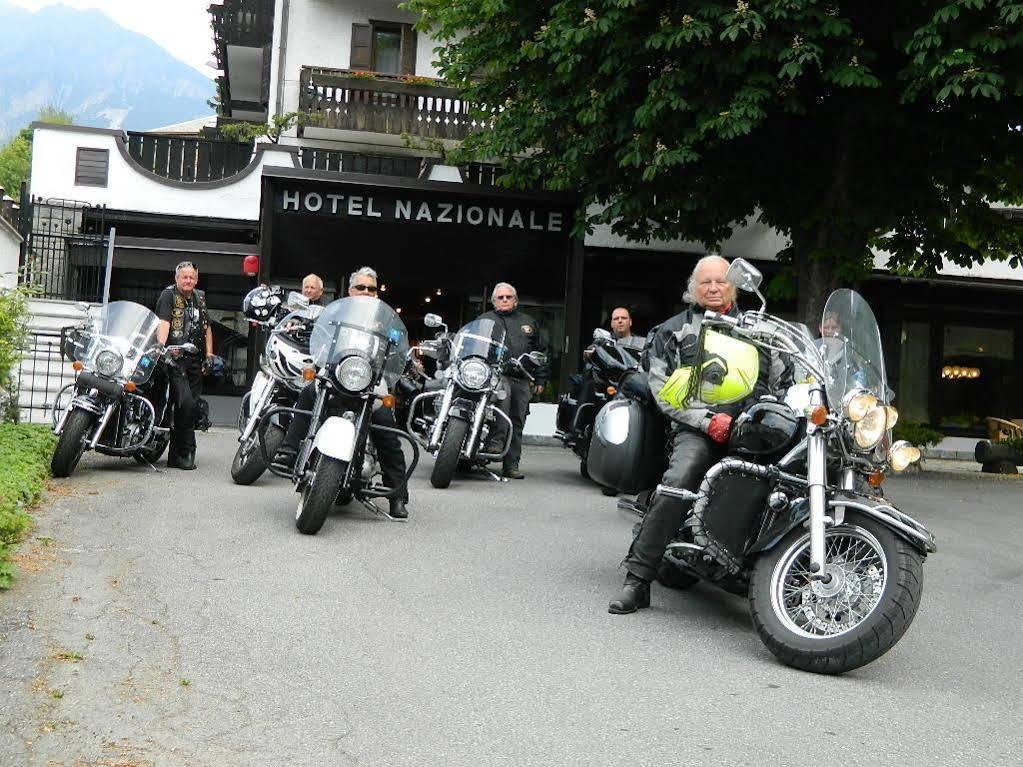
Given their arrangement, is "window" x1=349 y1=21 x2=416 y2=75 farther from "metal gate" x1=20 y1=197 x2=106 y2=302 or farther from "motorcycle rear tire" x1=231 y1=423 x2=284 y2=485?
"motorcycle rear tire" x1=231 y1=423 x2=284 y2=485

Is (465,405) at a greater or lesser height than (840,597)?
greater

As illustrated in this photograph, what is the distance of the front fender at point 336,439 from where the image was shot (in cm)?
707

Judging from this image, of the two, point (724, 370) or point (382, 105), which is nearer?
point (724, 370)

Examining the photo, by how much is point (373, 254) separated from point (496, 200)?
210cm

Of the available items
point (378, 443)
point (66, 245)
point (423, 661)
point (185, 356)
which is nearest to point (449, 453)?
point (378, 443)

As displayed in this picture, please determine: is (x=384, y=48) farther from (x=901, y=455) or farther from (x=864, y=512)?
(x=864, y=512)

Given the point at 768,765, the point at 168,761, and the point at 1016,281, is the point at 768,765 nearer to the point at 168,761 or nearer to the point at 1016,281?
the point at 168,761

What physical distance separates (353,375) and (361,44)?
61.3 ft

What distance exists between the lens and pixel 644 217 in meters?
15.7

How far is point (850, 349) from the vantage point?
530 centimetres

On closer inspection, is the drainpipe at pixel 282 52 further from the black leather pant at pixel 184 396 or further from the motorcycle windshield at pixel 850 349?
the motorcycle windshield at pixel 850 349

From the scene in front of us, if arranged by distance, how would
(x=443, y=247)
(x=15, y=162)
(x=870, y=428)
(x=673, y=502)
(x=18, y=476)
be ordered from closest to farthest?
(x=870, y=428), (x=673, y=502), (x=18, y=476), (x=443, y=247), (x=15, y=162)

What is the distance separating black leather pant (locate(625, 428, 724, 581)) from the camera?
18.3 ft

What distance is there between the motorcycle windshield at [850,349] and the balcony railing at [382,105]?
18356 mm
